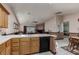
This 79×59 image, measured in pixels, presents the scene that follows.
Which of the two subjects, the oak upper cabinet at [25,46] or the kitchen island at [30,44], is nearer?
the kitchen island at [30,44]

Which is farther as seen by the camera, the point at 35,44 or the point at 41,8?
the point at 41,8

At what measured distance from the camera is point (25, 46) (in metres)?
3.76

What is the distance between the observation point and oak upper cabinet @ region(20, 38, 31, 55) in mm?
3703

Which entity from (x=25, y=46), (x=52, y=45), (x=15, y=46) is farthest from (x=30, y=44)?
(x=52, y=45)

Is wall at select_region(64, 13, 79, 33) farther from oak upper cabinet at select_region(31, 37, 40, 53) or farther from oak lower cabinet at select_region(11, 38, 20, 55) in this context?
oak lower cabinet at select_region(11, 38, 20, 55)

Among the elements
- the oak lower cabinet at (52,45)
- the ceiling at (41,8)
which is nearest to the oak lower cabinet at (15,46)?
the oak lower cabinet at (52,45)

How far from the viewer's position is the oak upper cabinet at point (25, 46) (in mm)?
3703

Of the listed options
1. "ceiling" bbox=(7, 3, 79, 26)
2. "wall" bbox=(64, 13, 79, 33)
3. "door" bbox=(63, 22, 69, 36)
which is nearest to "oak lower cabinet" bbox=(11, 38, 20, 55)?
"ceiling" bbox=(7, 3, 79, 26)

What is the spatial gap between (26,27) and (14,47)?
10371 mm

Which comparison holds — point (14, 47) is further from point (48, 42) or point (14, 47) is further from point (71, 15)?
point (71, 15)

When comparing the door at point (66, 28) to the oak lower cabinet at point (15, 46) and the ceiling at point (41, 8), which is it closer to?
the ceiling at point (41, 8)

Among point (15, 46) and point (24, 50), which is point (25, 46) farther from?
point (15, 46)

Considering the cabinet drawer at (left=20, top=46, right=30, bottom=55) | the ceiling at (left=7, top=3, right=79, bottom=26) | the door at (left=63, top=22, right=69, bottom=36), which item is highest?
the ceiling at (left=7, top=3, right=79, bottom=26)
